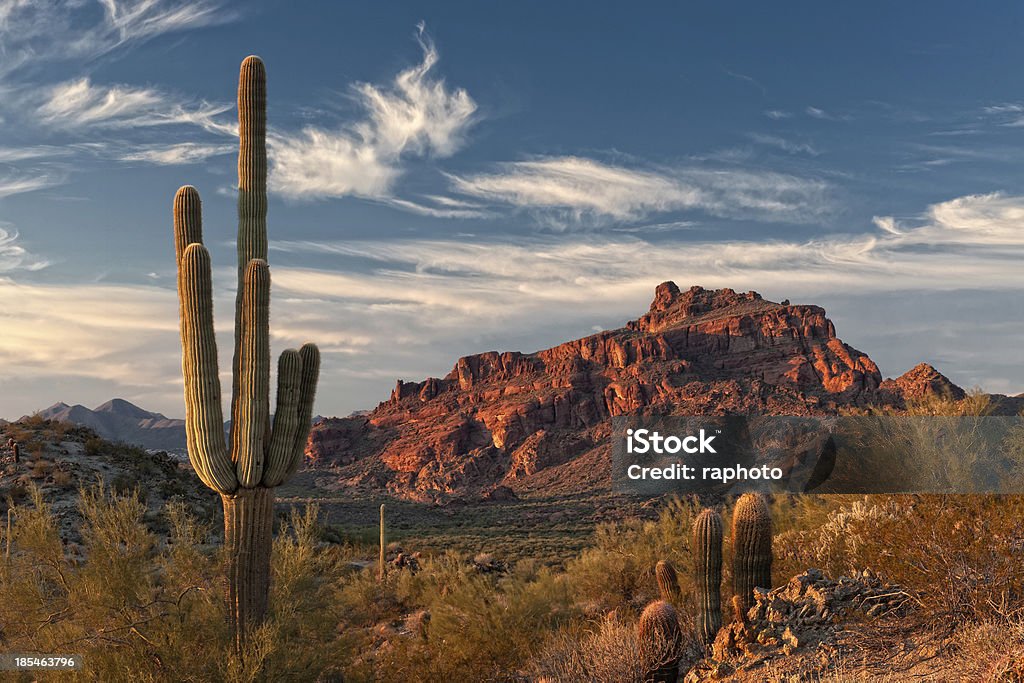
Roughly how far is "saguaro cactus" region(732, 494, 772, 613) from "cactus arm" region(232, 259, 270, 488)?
690 centimetres

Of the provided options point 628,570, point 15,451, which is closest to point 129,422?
point 15,451

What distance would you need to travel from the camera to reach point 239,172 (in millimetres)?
12383

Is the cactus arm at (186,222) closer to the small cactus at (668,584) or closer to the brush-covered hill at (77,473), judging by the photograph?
the small cactus at (668,584)

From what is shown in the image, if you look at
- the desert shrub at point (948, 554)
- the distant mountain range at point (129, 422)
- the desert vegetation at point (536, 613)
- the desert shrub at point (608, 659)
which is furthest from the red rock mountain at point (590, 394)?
the desert shrub at point (608, 659)

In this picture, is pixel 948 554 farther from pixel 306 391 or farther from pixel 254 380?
pixel 254 380

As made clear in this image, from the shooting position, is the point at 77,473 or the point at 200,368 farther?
the point at 77,473

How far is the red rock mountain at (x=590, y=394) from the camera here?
85.4 m

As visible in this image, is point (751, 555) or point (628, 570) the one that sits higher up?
point (751, 555)

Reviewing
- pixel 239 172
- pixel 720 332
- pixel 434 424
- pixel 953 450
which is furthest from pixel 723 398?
pixel 239 172

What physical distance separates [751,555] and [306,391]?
699cm

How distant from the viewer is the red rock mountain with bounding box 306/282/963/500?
85.4 m

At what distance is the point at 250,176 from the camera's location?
12281 millimetres

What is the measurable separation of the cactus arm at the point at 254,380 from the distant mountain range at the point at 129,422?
113 m

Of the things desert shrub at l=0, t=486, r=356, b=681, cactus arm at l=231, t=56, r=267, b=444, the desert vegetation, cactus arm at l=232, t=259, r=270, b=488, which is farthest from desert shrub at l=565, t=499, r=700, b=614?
cactus arm at l=231, t=56, r=267, b=444
